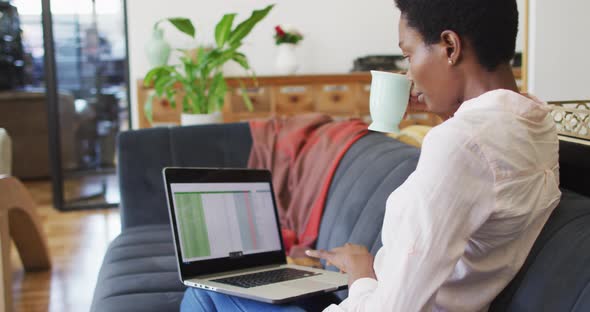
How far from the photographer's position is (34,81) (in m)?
6.34

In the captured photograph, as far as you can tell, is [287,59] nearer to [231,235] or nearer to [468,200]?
[231,235]

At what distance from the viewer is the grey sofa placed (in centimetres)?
94

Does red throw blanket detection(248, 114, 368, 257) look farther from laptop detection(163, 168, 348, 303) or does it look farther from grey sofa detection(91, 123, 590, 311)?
laptop detection(163, 168, 348, 303)

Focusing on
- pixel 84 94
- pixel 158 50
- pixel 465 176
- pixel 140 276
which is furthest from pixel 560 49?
pixel 84 94

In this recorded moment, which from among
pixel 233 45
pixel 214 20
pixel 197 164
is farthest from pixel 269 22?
pixel 197 164

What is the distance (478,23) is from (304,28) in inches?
166

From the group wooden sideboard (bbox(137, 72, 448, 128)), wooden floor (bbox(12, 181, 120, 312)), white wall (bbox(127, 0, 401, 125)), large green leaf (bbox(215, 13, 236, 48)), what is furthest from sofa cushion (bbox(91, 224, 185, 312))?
white wall (bbox(127, 0, 401, 125))

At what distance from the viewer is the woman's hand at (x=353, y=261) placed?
1.16 metres

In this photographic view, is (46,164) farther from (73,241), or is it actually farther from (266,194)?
(266,194)

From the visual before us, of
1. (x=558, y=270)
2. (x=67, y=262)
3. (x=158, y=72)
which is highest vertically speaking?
(x=158, y=72)

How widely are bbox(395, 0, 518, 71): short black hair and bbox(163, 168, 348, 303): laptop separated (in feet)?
1.97

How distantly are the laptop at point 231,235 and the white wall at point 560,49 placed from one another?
753 millimetres

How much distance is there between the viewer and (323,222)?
2.25m

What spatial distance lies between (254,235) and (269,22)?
11.3ft
